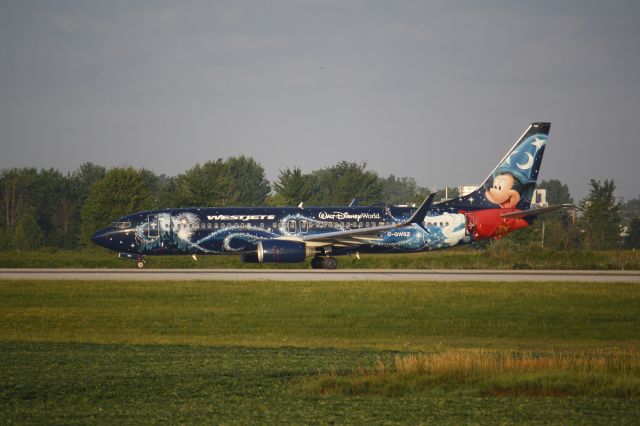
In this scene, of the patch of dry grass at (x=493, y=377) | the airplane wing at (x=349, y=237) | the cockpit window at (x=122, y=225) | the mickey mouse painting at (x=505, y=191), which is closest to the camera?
the patch of dry grass at (x=493, y=377)

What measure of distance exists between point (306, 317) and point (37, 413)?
50.6 feet

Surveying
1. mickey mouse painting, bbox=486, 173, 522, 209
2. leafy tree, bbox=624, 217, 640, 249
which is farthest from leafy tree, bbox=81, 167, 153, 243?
leafy tree, bbox=624, 217, 640, 249

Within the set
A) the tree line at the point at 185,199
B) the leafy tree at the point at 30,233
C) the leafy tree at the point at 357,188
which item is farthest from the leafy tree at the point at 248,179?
the leafy tree at the point at 30,233

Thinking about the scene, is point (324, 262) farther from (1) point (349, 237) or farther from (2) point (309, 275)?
(2) point (309, 275)

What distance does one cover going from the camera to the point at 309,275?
41625 millimetres

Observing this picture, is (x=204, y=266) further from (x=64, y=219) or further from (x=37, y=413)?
(x=64, y=219)

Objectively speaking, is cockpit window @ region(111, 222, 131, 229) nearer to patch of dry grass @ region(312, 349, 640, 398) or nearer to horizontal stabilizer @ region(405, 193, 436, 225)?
horizontal stabilizer @ region(405, 193, 436, 225)

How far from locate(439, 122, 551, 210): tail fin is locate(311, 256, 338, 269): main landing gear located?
23.9ft

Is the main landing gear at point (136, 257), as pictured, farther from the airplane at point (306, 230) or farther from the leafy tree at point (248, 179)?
the leafy tree at point (248, 179)

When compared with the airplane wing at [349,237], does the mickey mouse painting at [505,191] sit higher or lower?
higher


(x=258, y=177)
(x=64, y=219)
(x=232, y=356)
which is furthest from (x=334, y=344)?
(x=258, y=177)

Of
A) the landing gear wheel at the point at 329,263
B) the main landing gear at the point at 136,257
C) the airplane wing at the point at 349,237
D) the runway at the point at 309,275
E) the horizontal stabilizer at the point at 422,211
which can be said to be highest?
the horizontal stabilizer at the point at 422,211

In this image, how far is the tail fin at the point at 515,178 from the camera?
162 feet

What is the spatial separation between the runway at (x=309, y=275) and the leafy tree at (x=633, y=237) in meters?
50.1
